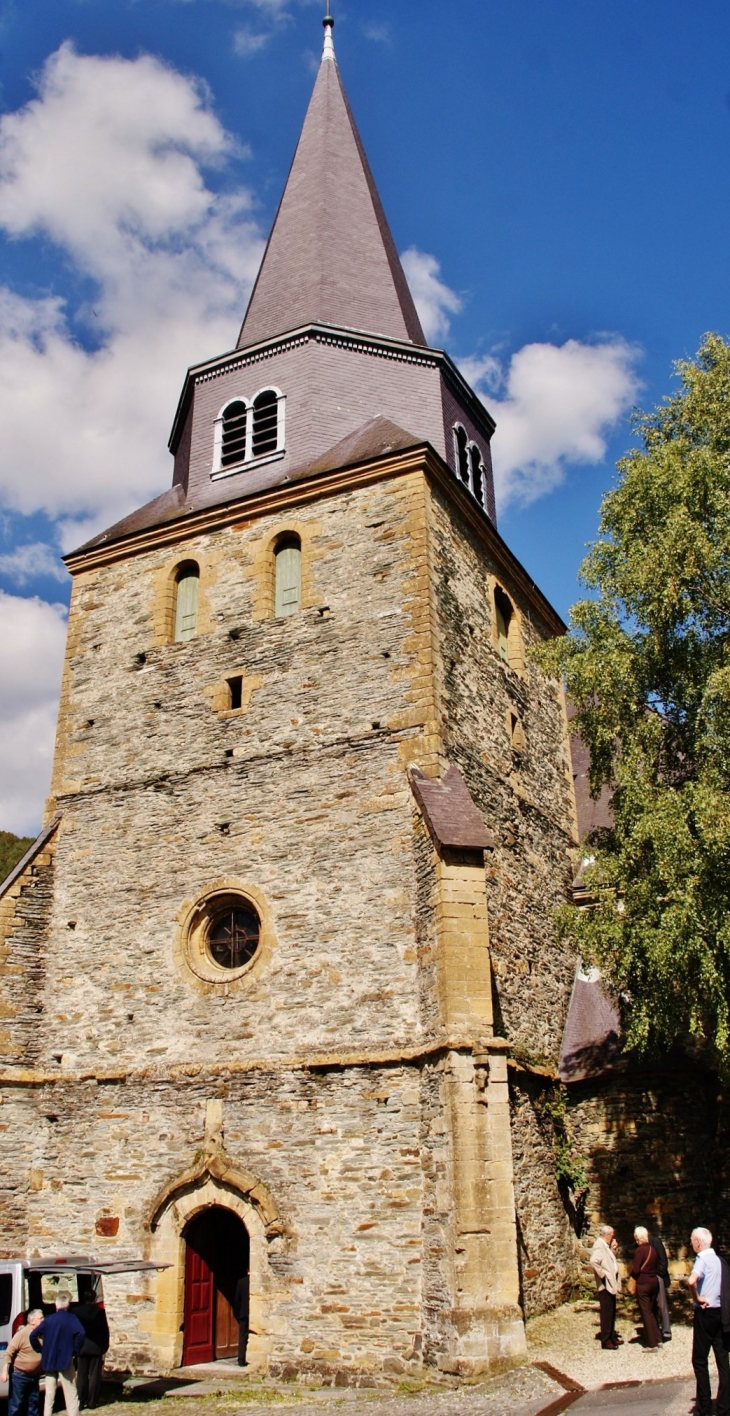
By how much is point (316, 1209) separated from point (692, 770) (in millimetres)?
5769

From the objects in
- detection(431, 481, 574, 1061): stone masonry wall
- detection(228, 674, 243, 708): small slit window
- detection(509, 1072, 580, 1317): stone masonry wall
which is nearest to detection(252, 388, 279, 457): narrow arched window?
detection(431, 481, 574, 1061): stone masonry wall

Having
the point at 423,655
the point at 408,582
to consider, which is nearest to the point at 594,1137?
the point at 423,655

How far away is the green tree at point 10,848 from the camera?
3350cm

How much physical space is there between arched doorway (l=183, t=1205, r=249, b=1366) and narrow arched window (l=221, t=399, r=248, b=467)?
10.1 metres

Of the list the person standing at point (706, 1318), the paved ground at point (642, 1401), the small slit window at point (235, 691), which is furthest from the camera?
the small slit window at point (235, 691)

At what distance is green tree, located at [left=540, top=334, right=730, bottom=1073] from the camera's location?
32.3ft

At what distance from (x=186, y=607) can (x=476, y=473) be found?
5213 millimetres

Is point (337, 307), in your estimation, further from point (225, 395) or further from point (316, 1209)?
point (316, 1209)

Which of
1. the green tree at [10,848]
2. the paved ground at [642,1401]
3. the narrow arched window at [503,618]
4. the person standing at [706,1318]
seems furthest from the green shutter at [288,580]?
the green tree at [10,848]

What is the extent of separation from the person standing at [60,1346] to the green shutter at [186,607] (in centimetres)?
828

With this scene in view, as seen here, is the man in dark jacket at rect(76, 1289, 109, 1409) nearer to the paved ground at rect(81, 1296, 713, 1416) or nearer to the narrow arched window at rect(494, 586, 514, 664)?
the paved ground at rect(81, 1296, 713, 1416)

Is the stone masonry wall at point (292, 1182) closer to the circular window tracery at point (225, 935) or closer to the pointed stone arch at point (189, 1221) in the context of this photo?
the pointed stone arch at point (189, 1221)

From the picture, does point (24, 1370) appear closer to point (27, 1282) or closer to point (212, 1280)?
point (27, 1282)

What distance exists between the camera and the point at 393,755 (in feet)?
38.9
